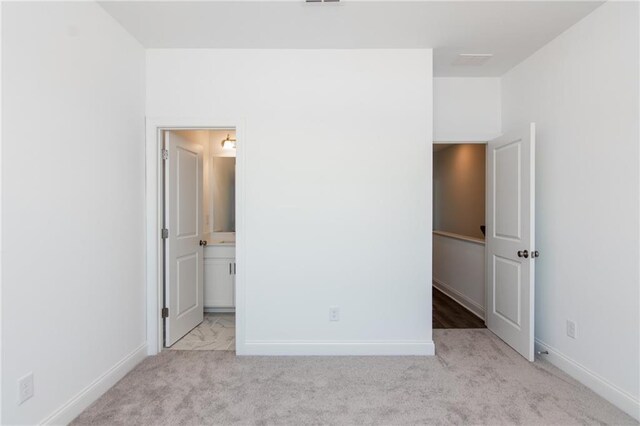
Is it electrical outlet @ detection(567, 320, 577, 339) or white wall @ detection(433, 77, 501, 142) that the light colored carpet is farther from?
white wall @ detection(433, 77, 501, 142)

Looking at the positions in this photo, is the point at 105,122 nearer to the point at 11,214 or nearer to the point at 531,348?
the point at 11,214

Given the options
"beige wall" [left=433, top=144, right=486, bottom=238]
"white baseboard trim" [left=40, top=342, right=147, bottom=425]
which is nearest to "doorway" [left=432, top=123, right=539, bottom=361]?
"beige wall" [left=433, top=144, right=486, bottom=238]

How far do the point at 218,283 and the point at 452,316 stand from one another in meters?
2.74

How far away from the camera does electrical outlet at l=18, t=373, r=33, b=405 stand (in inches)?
63.5

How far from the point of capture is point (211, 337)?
318cm

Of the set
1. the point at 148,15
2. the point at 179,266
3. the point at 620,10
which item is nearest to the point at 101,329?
the point at 179,266

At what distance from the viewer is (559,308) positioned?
2.56 m

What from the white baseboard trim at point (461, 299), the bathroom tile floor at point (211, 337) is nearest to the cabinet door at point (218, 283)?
the bathroom tile floor at point (211, 337)

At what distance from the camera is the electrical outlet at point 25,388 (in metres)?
1.61

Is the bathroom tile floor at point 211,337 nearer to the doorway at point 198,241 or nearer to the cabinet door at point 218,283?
the doorway at point 198,241

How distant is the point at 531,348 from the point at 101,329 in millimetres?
3189

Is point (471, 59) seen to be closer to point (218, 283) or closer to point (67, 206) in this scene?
point (67, 206)

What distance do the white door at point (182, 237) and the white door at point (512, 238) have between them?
2.99m

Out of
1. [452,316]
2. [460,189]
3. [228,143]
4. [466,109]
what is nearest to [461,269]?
[452,316]
